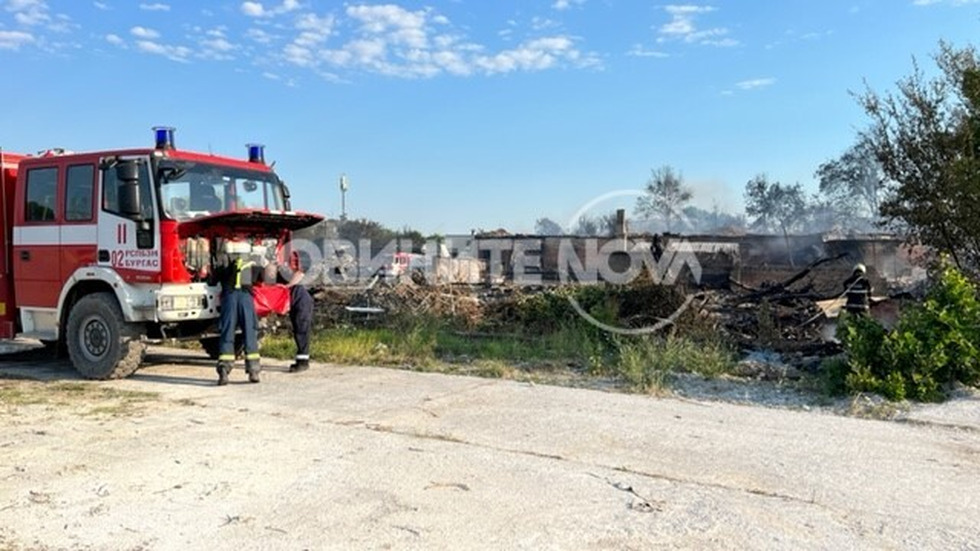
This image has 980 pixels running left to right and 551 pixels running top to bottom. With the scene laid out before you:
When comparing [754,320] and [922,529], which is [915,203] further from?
[922,529]

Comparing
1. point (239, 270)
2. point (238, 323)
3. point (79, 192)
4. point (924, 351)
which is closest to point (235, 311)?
point (238, 323)

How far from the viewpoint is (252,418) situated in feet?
23.3

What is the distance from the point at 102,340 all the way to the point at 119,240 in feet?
4.24

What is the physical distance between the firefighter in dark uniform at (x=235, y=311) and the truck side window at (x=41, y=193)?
2288 millimetres

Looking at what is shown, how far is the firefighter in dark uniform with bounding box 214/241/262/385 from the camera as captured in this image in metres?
8.63

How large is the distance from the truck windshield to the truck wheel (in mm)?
1439

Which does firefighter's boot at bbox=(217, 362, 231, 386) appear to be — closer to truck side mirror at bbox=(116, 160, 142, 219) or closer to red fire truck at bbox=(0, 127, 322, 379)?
red fire truck at bbox=(0, 127, 322, 379)

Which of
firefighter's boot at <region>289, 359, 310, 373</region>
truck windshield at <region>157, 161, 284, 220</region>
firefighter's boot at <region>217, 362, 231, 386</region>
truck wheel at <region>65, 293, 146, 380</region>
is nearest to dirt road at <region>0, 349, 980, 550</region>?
firefighter's boot at <region>217, 362, 231, 386</region>

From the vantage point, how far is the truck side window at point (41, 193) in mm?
9141

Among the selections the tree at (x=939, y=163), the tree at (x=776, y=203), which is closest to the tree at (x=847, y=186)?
the tree at (x=776, y=203)

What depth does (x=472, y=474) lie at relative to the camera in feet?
17.5

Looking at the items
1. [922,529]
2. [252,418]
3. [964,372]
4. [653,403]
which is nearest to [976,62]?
[964,372]

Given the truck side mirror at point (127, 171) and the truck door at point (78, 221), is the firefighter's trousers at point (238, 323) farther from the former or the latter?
the truck door at point (78, 221)

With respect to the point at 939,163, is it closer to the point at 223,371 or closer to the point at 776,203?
the point at 223,371
